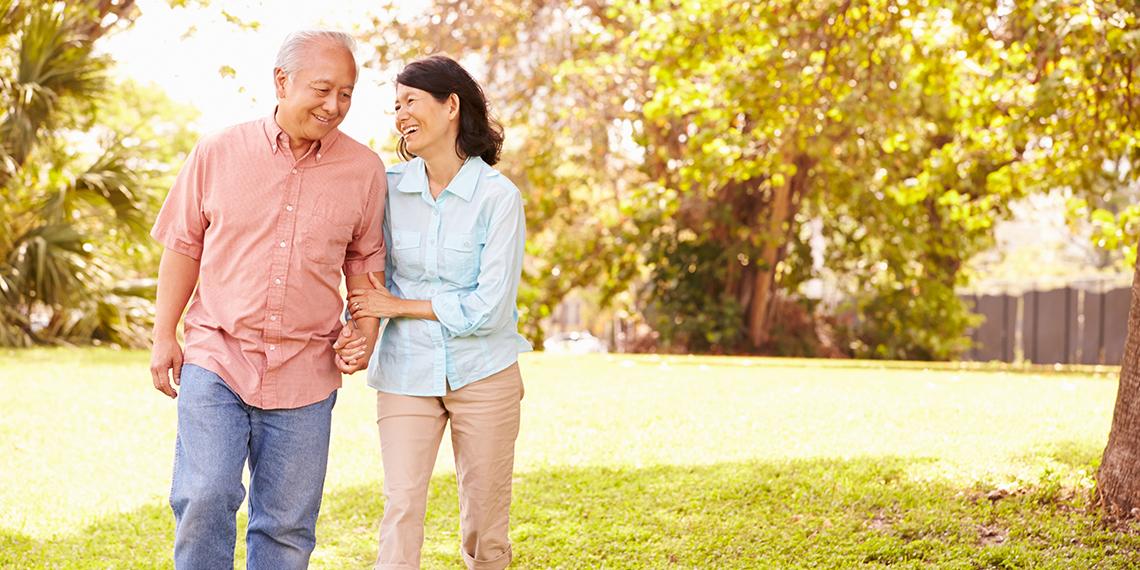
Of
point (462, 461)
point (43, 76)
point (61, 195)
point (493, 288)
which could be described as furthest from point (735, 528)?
point (43, 76)

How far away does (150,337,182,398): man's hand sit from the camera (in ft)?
12.5

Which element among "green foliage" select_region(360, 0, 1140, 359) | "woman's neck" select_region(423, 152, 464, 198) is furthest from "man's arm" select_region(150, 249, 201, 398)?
"green foliage" select_region(360, 0, 1140, 359)

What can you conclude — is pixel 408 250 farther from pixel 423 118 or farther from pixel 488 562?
pixel 488 562

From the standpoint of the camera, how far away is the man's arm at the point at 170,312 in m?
3.82

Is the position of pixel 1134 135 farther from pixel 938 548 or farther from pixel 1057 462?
pixel 938 548

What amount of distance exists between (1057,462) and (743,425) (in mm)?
2614

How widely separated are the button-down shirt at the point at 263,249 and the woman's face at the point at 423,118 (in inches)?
9.3

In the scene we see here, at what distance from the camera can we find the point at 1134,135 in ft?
34.8

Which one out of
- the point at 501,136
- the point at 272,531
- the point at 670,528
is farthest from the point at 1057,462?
the point at 272,531

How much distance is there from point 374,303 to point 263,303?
362mm

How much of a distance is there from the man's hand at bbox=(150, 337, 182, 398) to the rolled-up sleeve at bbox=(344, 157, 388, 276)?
58 centimetres

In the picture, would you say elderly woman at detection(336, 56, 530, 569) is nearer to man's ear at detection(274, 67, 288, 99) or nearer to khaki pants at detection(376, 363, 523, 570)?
khaki pants at detection(376, 363, 523, 570)

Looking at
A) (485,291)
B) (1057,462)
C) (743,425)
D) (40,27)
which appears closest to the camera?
(485,291)

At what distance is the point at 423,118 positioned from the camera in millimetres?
4059
